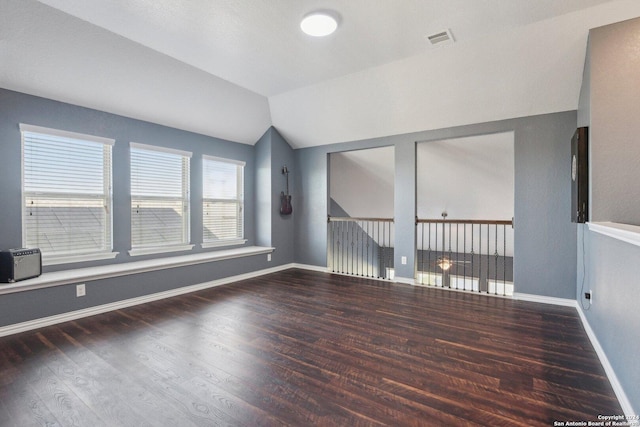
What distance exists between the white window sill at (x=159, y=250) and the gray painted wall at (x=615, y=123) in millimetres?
4982

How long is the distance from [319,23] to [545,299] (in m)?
4.10

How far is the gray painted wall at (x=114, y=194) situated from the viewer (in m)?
3.04

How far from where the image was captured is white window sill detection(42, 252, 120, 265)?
3.35 m

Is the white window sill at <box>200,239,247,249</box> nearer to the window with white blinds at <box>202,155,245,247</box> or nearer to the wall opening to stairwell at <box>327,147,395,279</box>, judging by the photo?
the window with white blinds at <box>202,155,245,247</box>

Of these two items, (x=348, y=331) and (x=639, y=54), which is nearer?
(x=639, y=54)

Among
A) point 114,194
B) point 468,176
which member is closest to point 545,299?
point 468,176

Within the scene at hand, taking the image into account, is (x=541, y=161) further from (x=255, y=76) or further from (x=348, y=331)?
(x=255, y=76)

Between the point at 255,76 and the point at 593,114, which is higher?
the point at 255,76

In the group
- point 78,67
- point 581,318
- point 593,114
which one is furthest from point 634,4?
point 78,67

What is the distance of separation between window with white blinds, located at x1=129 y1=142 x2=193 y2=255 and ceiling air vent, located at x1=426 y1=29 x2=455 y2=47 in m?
3.68

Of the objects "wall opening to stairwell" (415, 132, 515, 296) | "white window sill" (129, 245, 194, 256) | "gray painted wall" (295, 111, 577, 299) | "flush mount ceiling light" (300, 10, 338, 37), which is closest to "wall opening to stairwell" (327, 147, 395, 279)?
"wall opening to stairwell" (415, 132, 515, 296)

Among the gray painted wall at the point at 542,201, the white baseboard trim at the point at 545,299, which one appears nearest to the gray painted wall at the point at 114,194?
the gray painted wall at the point at 542,201

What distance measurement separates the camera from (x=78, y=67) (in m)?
3.13

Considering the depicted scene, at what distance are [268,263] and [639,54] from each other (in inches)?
206
